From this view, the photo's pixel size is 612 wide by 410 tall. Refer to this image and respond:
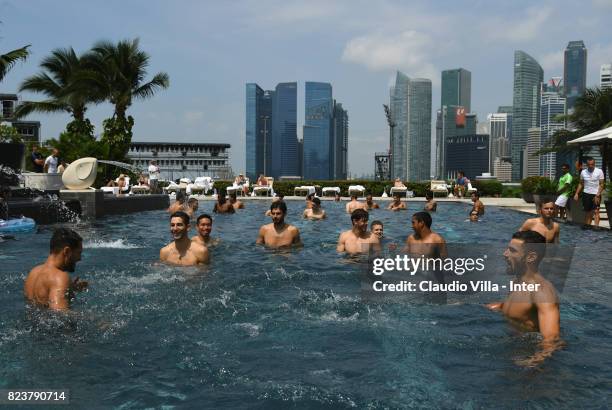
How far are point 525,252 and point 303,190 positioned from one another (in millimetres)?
24456

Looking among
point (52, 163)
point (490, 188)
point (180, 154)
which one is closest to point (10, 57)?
point (52, 163)

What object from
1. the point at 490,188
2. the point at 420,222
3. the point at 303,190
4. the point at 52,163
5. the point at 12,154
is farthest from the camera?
the point at 490,188

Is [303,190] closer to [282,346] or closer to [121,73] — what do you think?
[121,73]

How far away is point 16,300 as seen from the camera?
535 centimetres

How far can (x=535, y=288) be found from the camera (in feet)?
13.2

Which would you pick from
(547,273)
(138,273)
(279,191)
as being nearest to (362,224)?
(138,273)

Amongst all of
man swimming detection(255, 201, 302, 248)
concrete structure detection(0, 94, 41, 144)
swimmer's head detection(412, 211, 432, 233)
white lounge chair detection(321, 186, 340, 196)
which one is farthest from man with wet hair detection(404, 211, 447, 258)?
concrete structure detection(0, 94, 41, 144)

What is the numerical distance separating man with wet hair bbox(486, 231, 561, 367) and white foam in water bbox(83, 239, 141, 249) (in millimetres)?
6987

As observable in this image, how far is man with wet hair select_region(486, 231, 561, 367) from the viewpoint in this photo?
3938mm

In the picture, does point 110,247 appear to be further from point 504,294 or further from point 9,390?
point 504,294

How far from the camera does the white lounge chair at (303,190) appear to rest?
27.8 meters

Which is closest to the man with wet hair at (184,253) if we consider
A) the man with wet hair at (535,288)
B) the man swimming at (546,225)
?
the man with wet hair at (535,288)

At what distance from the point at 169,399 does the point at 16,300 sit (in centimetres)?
291

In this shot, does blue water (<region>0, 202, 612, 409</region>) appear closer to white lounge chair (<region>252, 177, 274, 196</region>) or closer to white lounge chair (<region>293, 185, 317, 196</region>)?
white lounge chair (<region>252, 177, 274, 196</region>)
